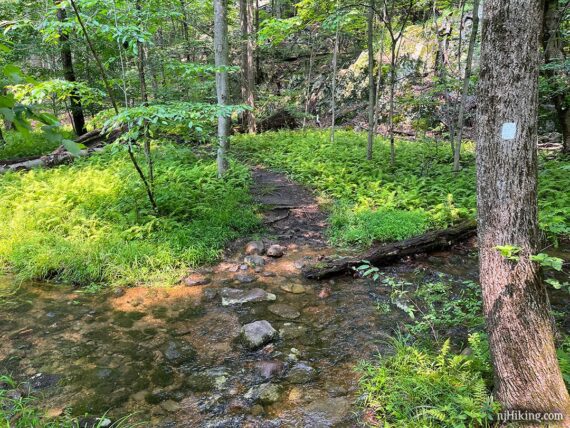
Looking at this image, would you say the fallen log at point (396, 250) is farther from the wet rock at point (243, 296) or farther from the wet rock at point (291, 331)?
the wet rock at point (291, 331)

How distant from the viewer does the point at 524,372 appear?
292 cm

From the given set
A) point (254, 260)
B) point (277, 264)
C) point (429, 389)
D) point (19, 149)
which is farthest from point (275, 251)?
point (19, 149)

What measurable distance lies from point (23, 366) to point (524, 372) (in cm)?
522

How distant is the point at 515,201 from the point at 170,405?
3752 mm

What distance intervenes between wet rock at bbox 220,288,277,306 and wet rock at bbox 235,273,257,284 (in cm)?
35

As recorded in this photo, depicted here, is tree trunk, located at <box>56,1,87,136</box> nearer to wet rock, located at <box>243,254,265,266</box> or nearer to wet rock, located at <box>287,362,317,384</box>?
wet rock, located at <box>243,254,265,266</box>

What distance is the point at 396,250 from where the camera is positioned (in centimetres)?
721

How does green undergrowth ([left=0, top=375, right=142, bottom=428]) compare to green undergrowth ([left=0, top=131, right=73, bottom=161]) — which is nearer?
green undergrowth ([left=0, top=375, right=142, bottom=428])

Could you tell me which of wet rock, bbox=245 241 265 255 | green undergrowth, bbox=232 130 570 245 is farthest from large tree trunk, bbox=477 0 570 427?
wet rock, bbox=245 241 265 255

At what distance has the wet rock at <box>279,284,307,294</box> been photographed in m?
6.36

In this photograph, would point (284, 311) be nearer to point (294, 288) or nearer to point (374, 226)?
point (294, 288)

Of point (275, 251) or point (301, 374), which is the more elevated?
point (275, 251)

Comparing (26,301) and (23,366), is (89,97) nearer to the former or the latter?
(26,301)

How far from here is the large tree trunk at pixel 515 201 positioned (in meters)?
2.76
